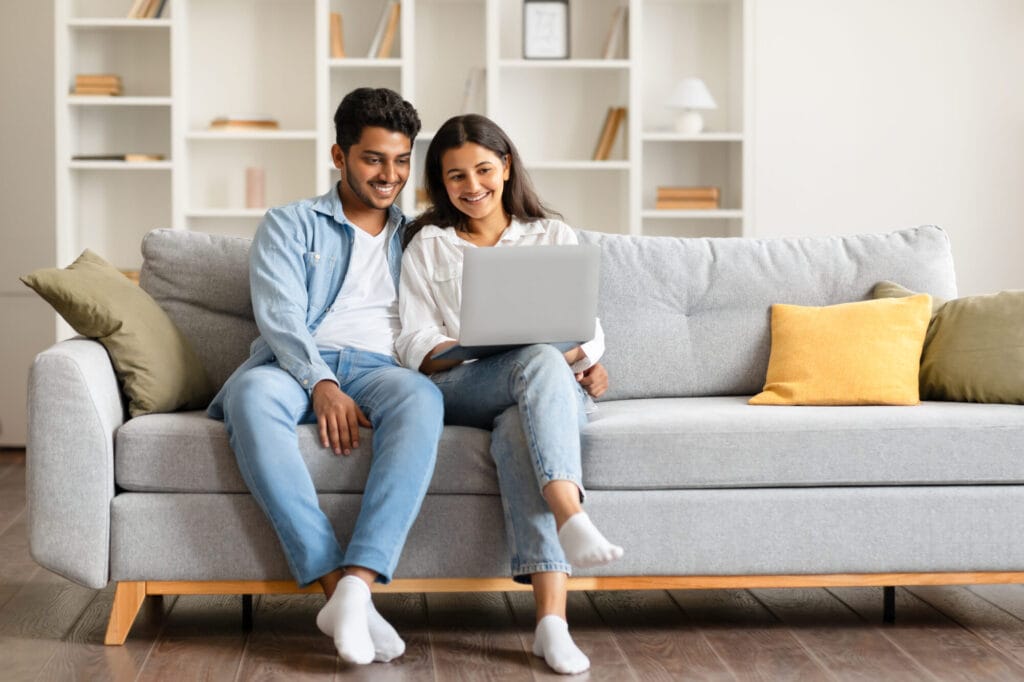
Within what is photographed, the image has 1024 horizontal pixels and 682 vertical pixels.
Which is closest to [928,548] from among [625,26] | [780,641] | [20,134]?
[780,641]

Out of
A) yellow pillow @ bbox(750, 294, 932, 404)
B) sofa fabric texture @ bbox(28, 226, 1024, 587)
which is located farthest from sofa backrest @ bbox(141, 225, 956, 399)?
sofa fabric texture @ bbox(28, 226, 1024, 587)

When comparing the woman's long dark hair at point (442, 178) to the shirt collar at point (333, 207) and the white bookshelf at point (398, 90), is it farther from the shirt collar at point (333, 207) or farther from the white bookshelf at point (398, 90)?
the white bookshelf at point (398, 90)

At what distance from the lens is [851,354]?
277 centimetres

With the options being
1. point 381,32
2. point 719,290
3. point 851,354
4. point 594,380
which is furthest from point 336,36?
point 851,354

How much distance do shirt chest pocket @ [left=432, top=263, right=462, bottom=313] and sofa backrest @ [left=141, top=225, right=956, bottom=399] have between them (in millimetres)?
488

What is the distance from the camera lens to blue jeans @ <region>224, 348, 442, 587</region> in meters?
2.26

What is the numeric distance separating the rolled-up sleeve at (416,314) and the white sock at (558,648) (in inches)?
25.1

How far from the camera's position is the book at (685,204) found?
16.3 ft

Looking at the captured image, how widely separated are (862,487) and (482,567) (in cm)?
77

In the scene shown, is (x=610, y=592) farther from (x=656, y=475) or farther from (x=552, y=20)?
(x=552, y=20)

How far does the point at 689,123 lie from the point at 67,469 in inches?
128

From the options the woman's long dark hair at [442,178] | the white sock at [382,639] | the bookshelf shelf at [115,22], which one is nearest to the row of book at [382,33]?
the bookshelf shelf at [115,22]

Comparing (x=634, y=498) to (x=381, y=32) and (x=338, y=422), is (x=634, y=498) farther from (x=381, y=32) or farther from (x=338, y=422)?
(x=381, y=32)

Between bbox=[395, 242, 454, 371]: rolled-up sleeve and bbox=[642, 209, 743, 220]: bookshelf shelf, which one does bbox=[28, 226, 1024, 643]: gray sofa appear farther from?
bbox=[642, 209, 743, 220]: bookshelf shelf
